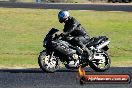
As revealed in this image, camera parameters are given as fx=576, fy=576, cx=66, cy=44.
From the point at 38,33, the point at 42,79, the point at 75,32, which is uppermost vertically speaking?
the point at 75,32

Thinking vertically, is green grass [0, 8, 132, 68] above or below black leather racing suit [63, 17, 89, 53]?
below

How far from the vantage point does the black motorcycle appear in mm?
16781

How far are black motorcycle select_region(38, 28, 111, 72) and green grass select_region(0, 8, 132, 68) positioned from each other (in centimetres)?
266

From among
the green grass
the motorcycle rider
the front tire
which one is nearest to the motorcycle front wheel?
the motorcycle rider

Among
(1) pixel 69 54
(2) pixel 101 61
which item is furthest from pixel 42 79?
(2) pixel 101 61

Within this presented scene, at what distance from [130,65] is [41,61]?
12.6 feet

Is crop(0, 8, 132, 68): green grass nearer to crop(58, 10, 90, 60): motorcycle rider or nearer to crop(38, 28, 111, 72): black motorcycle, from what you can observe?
crop(38, 28, 111, 72): black motorcycle

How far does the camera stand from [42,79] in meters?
15.0

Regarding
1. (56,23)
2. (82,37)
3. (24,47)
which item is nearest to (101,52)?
(82,37)

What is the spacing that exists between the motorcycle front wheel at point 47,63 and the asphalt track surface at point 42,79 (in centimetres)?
17

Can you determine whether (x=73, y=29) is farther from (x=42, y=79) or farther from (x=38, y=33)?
(x=38, y=33)

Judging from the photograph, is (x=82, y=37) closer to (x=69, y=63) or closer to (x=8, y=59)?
(x=69, y=63)

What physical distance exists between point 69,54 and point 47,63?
29.1 inches

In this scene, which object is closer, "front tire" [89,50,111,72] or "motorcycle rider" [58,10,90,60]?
"motorcycle rider" [58,10,90,60]
